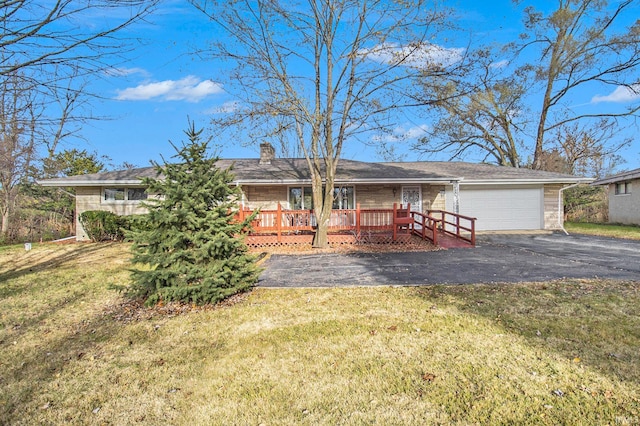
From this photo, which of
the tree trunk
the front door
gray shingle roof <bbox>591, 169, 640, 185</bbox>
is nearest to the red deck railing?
the tree trunk

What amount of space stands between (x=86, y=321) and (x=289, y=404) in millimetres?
3668

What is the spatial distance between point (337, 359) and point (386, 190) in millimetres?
11406

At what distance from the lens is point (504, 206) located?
49.2ft

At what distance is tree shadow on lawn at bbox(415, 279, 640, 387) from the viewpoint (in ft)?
10.2

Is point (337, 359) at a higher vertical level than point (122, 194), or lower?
lower

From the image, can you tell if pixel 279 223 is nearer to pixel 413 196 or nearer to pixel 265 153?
pixel 265 153

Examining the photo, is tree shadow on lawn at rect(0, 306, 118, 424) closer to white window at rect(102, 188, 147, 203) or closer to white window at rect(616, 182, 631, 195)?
white window at rect(102, 188, 147, 203)

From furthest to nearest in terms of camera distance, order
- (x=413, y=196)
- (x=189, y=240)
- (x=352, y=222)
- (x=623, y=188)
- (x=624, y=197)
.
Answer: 1. (x=623, y=188)
2. (x=624, y=197)
3. (x=413, y=196)
4. (x=352, y=222)
5. (x=189, y=240)

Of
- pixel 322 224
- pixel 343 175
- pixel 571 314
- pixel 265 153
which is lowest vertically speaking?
pixel 571 314

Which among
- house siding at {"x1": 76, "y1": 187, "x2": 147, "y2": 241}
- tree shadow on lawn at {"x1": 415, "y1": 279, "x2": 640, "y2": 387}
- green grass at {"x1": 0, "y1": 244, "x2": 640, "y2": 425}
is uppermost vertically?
house siding at {"x1": 76, "y1": 187, "x2": 147, "y2": 241}

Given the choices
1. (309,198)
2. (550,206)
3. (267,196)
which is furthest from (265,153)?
(550,206)

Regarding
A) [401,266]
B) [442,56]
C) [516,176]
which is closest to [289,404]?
[401,266]

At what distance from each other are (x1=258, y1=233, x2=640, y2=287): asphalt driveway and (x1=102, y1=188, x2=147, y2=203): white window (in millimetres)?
8013

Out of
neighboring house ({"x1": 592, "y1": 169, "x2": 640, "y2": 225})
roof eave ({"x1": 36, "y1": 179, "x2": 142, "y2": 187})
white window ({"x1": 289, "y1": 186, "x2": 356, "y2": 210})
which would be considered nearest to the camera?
roof eave ({"x1": 36, "y1": 179, "x2": 142, "y2": 187})
